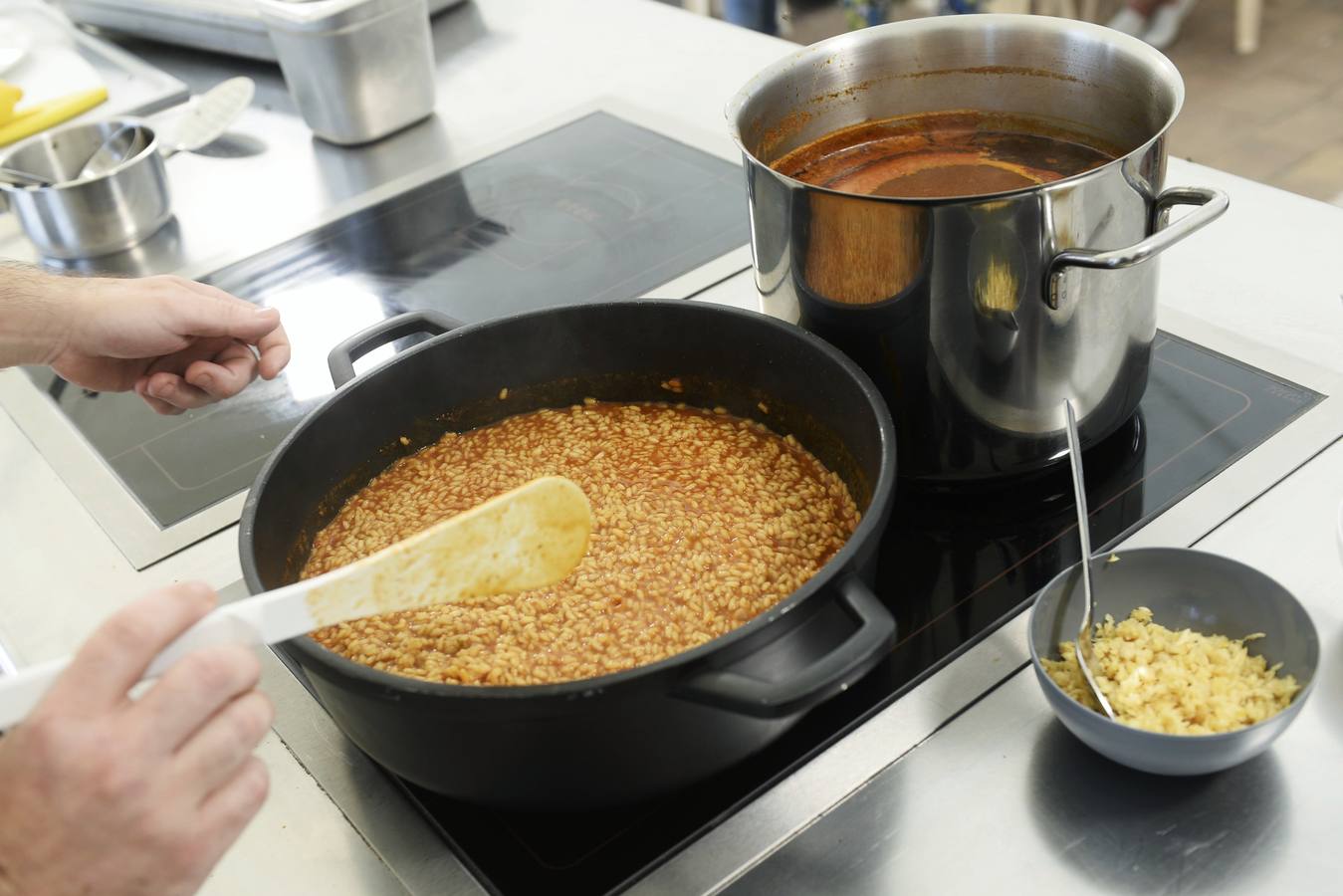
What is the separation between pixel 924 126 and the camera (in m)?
1.19

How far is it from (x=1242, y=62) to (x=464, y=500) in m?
3.69

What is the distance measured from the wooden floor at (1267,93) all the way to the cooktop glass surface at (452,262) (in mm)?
1926

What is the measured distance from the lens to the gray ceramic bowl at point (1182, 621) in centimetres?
75

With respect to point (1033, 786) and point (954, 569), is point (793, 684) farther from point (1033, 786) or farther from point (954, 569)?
point (954, 569)

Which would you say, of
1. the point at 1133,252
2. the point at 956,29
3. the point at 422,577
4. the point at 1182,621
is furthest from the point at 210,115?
the point at 1182,621

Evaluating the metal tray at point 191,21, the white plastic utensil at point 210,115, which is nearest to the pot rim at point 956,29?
the white plastic utensil at point 210,115

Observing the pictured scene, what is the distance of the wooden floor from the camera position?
3309 mm

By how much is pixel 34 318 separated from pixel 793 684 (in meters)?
0.82

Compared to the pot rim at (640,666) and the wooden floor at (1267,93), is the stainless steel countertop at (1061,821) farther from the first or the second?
the wooden floor at (1267,93)

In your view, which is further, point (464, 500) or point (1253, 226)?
point (1253, 226)

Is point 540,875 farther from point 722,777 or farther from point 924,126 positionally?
point 924,126

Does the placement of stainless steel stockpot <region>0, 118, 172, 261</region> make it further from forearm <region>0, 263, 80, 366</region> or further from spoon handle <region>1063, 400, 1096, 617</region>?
spoon handle <region>1063, 400, 1096, 617</region>

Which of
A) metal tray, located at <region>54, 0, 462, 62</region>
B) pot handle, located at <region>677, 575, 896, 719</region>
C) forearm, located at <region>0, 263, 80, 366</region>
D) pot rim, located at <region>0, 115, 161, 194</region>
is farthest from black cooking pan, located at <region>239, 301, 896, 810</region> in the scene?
metal tray, located at <region>54, 0, 462, 62</region>

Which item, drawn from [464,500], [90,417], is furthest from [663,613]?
[90,417]
